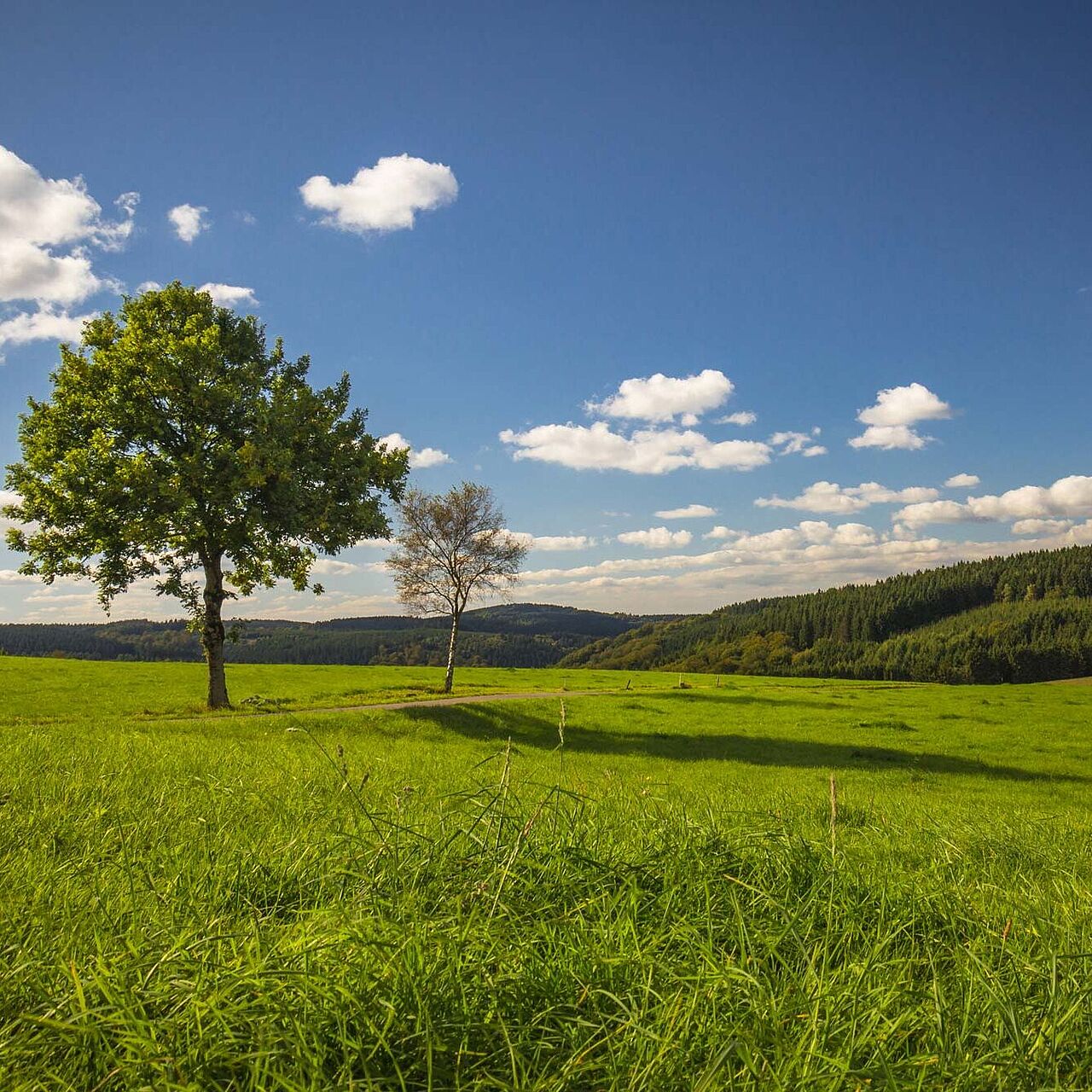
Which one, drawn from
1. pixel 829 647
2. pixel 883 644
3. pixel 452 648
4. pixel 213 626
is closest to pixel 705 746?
pixel 452 648

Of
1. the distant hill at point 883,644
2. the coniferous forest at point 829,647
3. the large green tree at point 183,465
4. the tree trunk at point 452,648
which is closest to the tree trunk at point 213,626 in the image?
the large green tree at point 183,465

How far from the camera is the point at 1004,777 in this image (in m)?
23.9

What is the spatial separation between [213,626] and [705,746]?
70.3 ft

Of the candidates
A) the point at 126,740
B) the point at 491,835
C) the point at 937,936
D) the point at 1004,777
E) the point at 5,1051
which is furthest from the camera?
the point at 1004,777

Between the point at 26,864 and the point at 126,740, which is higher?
the point at 26,864

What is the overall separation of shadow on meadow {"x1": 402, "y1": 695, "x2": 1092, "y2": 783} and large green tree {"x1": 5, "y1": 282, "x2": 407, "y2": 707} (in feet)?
30.6

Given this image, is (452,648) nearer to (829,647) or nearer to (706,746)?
(706,746)

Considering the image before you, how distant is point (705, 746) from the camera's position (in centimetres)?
2833

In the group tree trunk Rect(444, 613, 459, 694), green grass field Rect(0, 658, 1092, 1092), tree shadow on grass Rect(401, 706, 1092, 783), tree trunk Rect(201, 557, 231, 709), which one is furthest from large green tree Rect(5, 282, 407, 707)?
green grass field Rect(0, 658, 1092, 1092)

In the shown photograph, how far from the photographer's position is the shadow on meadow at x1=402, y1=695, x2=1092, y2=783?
2525 cm

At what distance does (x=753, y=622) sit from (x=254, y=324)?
583ft

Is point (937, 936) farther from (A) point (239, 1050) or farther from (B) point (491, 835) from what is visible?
(A) point (239, 1050)

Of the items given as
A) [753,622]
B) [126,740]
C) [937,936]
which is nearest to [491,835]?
[937,936]

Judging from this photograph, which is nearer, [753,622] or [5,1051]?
[5,1051]
